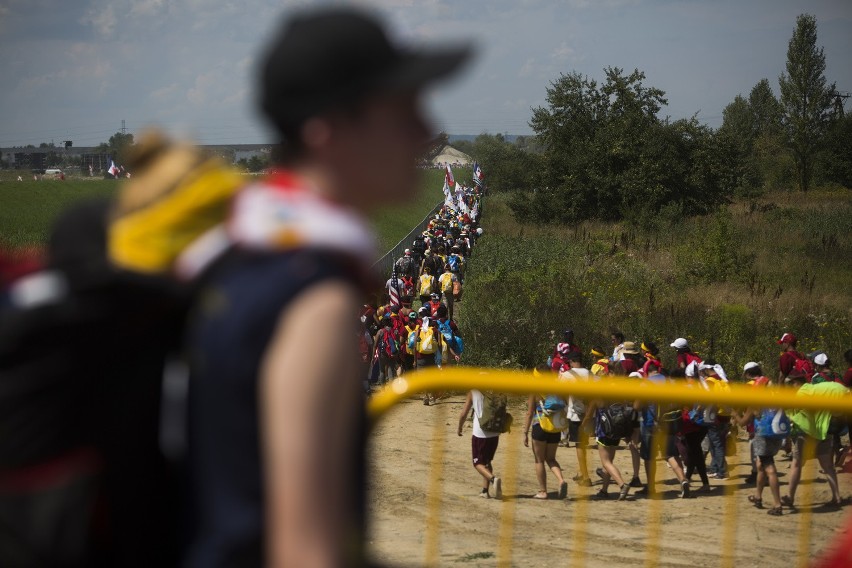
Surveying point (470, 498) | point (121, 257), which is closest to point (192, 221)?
point (121, 257)

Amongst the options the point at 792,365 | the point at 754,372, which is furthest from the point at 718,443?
the point at 792,365

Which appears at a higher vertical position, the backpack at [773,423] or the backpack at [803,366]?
the backpack at [773,423]

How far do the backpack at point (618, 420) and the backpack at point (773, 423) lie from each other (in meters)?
0.46

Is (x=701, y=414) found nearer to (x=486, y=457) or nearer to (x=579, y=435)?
(x=579, y=435)

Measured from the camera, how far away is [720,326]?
19797mm

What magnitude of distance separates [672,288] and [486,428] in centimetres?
2190

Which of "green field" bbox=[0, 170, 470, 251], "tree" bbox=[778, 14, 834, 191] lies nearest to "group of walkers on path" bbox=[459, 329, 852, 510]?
"green field" bbox=[0, 170, 470, 251]

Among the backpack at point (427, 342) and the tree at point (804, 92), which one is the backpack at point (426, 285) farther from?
the tree at point (804, 92)

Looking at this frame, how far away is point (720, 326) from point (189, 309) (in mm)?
19627

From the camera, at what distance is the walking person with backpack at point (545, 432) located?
3752 mm

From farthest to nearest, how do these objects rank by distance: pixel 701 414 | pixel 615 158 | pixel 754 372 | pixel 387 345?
pixel 615 158
pixel 387 345
pixel 754 372
pixel 701 414

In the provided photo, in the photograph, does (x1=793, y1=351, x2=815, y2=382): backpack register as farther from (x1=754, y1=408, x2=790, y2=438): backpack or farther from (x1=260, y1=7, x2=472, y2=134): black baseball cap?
(x1=260, y1=7, x2=472, y2=134): black baseball cap

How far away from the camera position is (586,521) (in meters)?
4.04

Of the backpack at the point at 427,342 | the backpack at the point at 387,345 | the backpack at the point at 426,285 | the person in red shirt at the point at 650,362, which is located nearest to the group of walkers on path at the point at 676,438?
the person in red shirt at the point at 650,362
